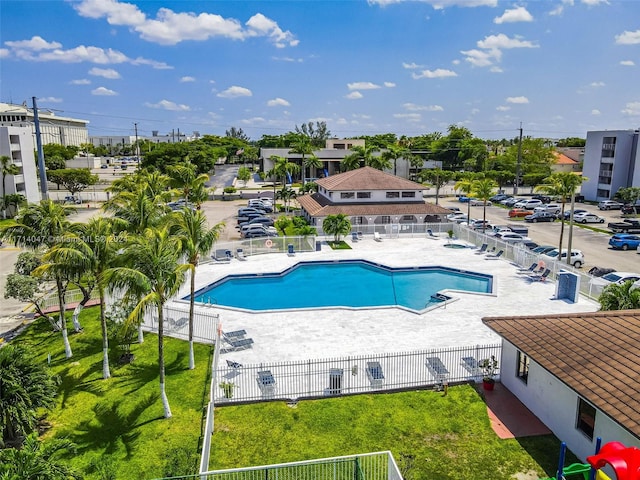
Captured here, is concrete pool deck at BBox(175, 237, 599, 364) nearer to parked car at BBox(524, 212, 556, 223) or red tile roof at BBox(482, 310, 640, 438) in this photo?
red tile roof at BBox(482, 310, 640, 438)

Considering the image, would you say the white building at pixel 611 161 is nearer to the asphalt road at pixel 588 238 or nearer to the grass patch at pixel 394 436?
the asphalt road at pixel 588 238

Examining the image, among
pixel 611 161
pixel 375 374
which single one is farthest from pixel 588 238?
pixel 375 374

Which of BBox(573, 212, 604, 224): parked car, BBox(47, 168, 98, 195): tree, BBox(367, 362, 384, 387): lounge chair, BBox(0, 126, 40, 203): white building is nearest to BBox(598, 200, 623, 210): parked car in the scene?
Result: BBox(573, 212, 604, 224): parked car

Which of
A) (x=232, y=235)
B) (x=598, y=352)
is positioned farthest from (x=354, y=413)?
(x=232, y=235)

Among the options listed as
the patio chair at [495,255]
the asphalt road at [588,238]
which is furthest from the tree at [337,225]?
the asphalt road at [588,238]

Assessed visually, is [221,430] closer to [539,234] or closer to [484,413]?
[484,413]

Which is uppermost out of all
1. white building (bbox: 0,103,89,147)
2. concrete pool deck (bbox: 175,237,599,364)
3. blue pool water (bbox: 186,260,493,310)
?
white building (bbox: 0,103,89,147)

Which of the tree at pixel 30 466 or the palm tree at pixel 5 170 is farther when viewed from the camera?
the palm tree at pixel 5 170
